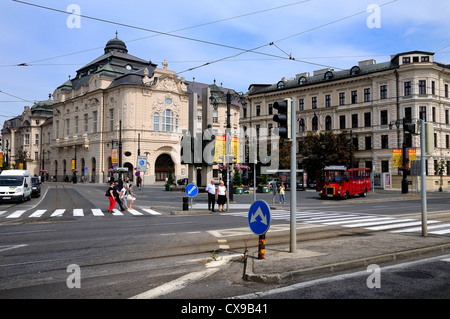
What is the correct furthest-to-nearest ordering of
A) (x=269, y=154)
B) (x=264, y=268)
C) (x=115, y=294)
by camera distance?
(x=269, y=154) → (x=264, y=268) → (x=115, y=294)

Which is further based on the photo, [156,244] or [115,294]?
[156,244]

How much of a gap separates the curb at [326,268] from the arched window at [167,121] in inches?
2302

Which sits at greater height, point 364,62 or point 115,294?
point 364,62

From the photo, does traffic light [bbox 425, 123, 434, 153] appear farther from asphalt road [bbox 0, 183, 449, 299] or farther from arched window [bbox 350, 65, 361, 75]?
arched window [bbox 350, 65, 361, 75]

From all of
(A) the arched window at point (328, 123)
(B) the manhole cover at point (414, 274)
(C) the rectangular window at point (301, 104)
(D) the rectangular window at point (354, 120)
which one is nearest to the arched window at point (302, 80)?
(C) the rectangular window at point (301, 104)

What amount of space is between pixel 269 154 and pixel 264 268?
165 ft

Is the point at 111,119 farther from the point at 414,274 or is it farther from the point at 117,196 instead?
the point at 414,274

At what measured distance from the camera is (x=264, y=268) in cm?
652

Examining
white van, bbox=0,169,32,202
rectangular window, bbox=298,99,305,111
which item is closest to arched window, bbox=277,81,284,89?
rectangular window, bbox=298,99,305,111

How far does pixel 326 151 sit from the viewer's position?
50.9 metres

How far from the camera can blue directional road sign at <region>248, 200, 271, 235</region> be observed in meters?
6.92

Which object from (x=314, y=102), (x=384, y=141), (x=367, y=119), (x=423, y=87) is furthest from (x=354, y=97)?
(x=423, y=87)
